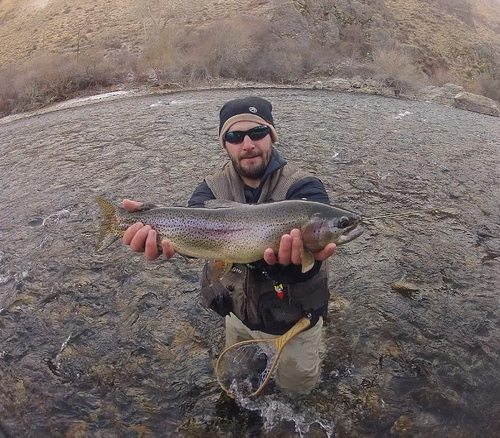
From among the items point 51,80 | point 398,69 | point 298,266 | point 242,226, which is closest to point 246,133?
point 242,226

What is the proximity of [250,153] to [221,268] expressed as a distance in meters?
0.93

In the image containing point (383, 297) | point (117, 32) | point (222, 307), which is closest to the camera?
point (222, 307)

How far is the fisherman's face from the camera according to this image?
3.44m

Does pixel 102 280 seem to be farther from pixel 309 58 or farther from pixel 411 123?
pixel 309 58

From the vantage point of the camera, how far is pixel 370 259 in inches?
272

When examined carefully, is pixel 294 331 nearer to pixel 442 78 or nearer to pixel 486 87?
pixel 486 87

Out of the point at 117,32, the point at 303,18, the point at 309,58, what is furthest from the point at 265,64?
the point at 117,32

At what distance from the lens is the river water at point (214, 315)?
440 cm

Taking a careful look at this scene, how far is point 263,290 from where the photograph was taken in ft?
11.6

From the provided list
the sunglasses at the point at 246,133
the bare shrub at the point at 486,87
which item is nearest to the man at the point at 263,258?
the sunglasses at the point at 246,133

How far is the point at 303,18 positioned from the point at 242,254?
1040 inches

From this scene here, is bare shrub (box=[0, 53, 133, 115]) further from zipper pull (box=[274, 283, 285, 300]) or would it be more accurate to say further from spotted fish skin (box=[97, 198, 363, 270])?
zipper pull (box=[274, 283, 285, 300])

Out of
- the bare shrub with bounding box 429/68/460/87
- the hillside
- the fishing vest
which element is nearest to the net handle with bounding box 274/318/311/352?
the fishing vest

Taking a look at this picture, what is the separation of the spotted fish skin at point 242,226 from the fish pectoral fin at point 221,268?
0.08 meters
